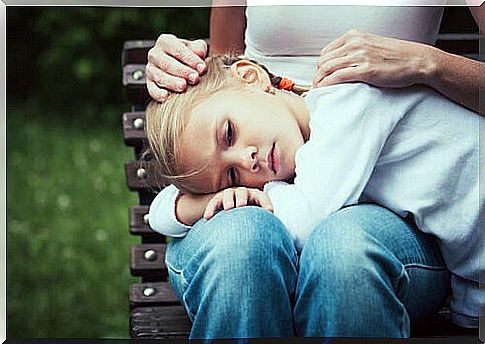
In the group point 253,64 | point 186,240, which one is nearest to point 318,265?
point 186,240

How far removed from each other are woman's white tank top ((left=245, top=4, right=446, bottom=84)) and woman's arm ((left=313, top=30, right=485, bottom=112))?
0.02 meters

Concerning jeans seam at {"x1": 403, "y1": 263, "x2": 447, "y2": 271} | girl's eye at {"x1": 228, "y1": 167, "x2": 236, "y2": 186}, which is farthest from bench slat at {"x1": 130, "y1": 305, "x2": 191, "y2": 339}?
jeans seam at {"x1": 403, "y1": 263, "x2": 447, "y2": 271}

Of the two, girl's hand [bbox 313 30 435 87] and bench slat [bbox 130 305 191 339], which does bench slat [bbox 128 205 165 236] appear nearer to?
bench slat [bbox 130 305 191 339]

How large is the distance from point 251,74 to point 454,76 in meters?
0.28

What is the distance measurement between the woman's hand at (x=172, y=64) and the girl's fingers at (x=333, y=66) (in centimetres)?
16

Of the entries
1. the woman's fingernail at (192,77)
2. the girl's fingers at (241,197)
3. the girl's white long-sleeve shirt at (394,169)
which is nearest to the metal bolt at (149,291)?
the girl's white long-sleeve shirt at (394,169)

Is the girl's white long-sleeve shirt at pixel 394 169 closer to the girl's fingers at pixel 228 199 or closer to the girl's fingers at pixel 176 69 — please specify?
the girl's fingers at pixel 228 199

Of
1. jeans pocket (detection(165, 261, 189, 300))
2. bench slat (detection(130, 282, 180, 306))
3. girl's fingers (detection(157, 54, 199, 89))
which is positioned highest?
girl's fingers (detection(157, 54, 199, 89))

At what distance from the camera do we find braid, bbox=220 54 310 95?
1.49m

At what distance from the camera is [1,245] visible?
152 cm

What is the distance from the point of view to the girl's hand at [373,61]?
146 cm

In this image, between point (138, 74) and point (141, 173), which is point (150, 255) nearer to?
point (141, 173)

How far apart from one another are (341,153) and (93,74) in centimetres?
37

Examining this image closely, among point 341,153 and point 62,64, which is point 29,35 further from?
point 341,153
